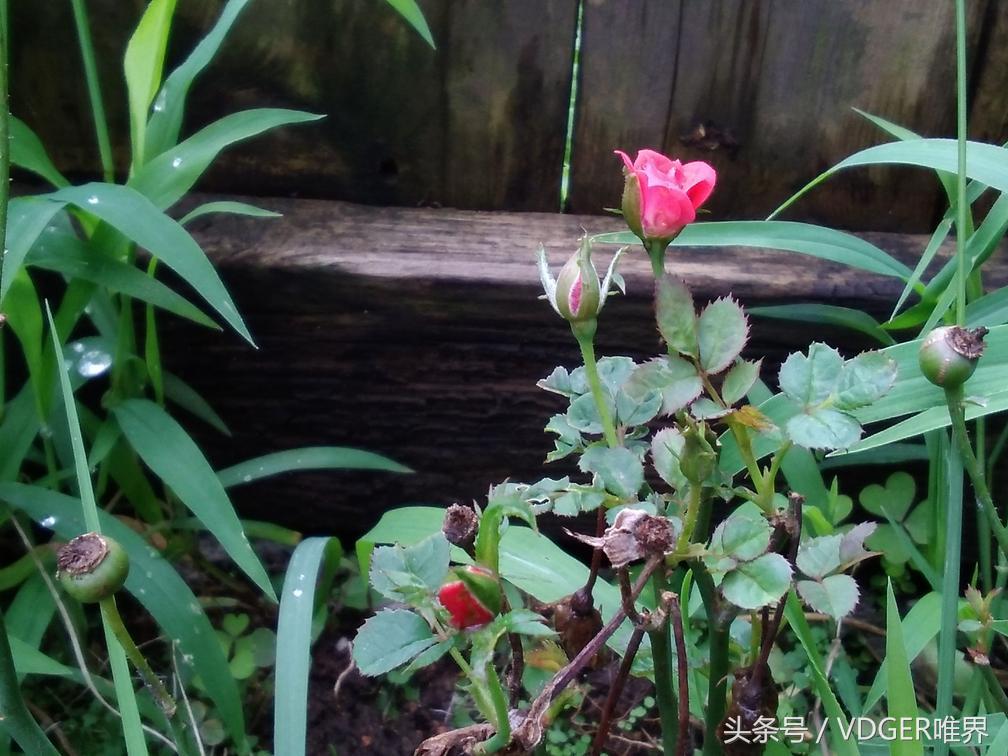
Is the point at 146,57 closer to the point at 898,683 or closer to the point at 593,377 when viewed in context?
the point at 593,377

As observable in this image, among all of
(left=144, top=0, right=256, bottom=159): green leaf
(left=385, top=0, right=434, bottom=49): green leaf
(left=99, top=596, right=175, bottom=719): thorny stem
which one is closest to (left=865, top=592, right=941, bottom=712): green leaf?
(left=99, top=596, right=175, bottom=719): thorny stem

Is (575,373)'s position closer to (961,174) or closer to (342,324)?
(961,174)

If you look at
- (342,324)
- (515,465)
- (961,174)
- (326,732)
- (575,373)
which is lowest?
(326,732)

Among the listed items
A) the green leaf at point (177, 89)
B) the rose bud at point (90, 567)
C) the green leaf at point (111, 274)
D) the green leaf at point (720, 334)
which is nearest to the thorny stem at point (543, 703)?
the green leaf at point (720, 334)

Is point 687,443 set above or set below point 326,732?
above

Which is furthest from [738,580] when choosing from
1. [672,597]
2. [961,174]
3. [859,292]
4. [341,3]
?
[341,3]

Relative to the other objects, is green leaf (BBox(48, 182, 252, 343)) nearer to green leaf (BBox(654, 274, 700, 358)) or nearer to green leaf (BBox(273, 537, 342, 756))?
green leaf (BBox(273, 537, 342, 756))

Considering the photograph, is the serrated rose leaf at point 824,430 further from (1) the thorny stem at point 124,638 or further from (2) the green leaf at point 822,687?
(1) the thorny stem at point 124,638
